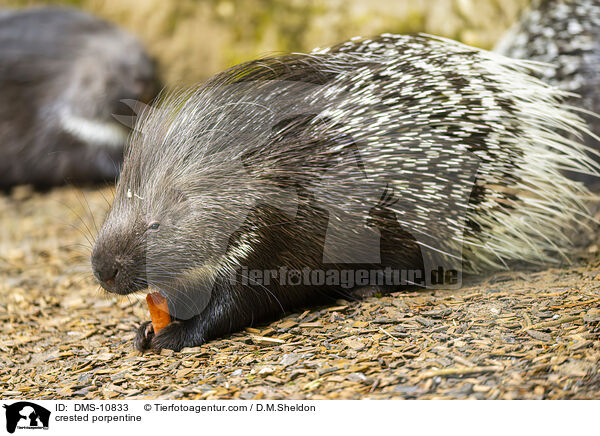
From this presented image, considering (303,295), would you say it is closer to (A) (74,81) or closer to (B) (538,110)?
(B) (538,110)

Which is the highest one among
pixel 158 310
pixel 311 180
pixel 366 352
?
pixel 311 180

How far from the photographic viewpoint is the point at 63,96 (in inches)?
234

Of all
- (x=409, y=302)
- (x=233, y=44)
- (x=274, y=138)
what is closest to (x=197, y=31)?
(x=233, y=44)

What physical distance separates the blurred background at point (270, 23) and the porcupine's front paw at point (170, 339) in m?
3.08

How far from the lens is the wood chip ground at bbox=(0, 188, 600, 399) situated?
2006 millimetres

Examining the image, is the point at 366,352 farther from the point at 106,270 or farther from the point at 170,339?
the point at 106,270

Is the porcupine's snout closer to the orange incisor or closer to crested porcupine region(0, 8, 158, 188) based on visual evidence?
the orange incisor

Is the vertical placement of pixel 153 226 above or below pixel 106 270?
above
